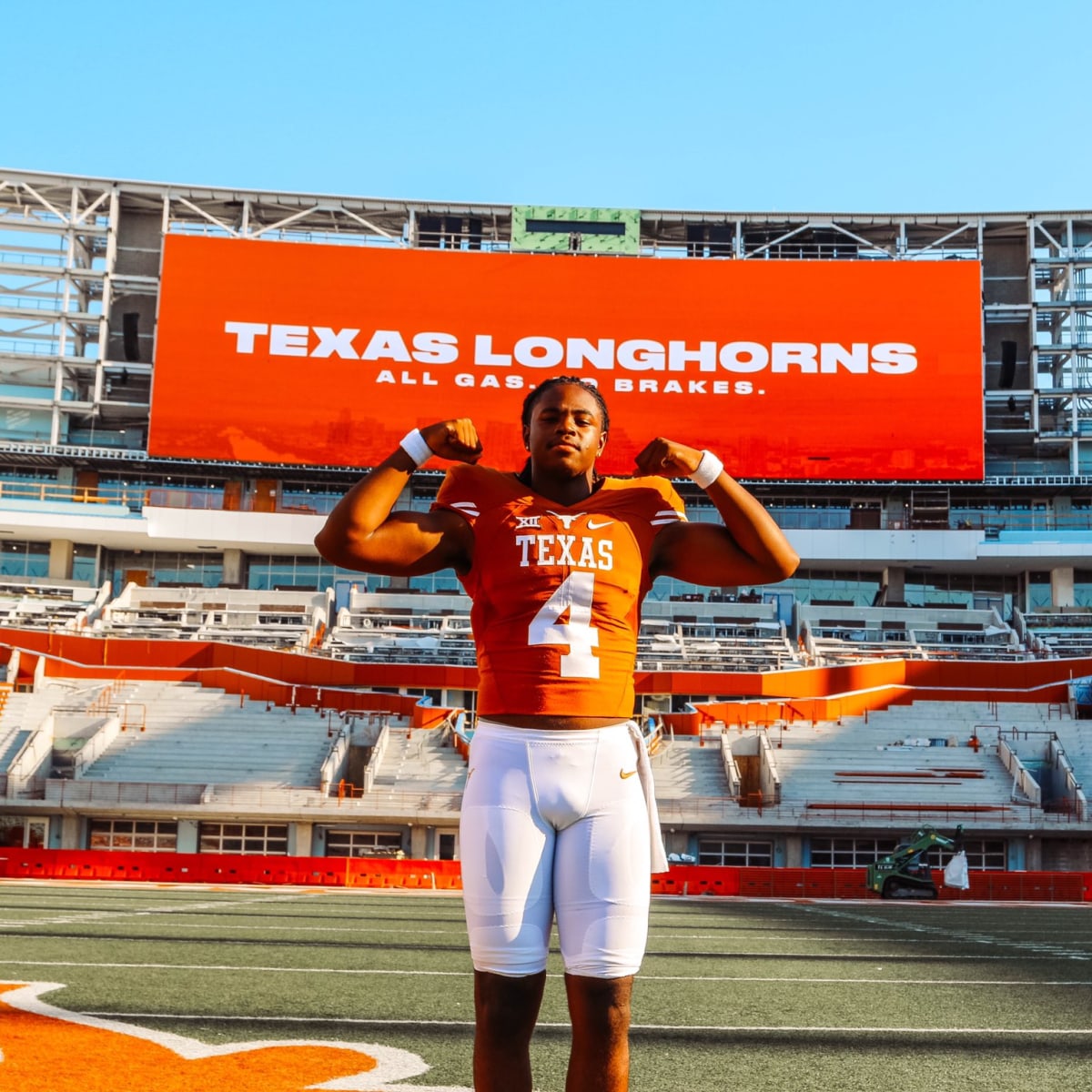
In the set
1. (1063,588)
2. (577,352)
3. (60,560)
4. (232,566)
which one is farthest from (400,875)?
(1063,588)

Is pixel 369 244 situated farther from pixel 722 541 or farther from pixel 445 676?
pixel 722 541

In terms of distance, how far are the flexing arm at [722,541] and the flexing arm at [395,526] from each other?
532mm

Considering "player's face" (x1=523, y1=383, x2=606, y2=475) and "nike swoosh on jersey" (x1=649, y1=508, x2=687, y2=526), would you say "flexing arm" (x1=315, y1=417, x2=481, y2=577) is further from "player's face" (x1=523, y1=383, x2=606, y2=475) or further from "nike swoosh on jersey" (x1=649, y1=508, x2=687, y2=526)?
"nike swoosh on jersey" (x1=649, y1=508, x2=687, y2=526)

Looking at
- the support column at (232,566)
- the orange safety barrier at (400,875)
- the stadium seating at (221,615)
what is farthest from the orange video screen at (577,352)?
the orange safety barrier at (400,875)

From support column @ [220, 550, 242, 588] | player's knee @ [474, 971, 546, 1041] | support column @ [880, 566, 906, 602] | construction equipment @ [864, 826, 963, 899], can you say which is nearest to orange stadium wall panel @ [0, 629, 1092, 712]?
support column @ [880, 566, 906, 602]

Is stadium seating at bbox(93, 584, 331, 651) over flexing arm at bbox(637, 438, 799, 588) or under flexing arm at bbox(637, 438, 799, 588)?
over

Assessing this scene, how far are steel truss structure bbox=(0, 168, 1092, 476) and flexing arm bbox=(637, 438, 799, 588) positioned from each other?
45680 mm

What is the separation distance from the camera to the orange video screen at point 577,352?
46031 mm

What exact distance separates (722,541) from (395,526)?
3.07 ft

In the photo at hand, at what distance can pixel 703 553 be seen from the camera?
158 inches

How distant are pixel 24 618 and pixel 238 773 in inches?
543

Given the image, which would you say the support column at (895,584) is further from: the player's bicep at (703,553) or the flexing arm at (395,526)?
the flexing arm at (395,526)

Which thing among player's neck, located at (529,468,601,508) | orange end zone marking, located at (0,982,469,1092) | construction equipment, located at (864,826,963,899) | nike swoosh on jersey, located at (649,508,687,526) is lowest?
construction equipment, located at (864,826,963,899)

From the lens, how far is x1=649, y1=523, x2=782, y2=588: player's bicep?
4.00 meters
